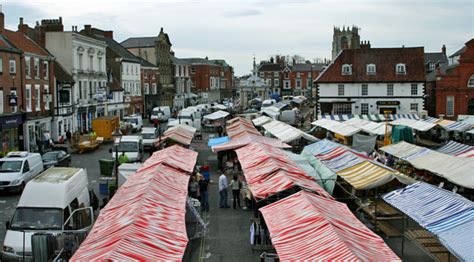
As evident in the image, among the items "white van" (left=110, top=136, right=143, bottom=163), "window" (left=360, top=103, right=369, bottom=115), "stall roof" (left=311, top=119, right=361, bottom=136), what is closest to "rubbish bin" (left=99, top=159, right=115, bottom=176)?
"white van" (left=110, top=136, right=143, bottom=163)

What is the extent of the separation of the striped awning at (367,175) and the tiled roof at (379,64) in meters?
38.8

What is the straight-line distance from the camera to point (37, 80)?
43312mm

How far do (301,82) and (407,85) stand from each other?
74.4 m

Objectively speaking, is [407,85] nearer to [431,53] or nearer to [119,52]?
[119,52]

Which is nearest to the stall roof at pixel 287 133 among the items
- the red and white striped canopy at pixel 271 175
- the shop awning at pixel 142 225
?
the red and white striped canopy at pixel 271 175

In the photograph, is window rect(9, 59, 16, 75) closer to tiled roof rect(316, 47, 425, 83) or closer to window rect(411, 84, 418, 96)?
tiled roof rect(316, 47, 425, 83)

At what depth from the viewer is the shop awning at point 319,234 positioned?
36.2 feet

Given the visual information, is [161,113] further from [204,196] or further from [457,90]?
[204,196]

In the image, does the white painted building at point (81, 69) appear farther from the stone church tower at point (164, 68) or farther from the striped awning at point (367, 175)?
the striped awning at point (367, 175)

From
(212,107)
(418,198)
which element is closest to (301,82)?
(212,107)

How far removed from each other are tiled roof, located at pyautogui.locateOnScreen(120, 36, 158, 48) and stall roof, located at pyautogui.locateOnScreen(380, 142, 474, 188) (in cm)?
6968

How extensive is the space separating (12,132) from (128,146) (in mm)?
9375

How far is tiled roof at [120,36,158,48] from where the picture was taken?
9300cm

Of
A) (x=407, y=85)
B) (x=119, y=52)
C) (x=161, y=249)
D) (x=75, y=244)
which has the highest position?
(x=119, y=52)
